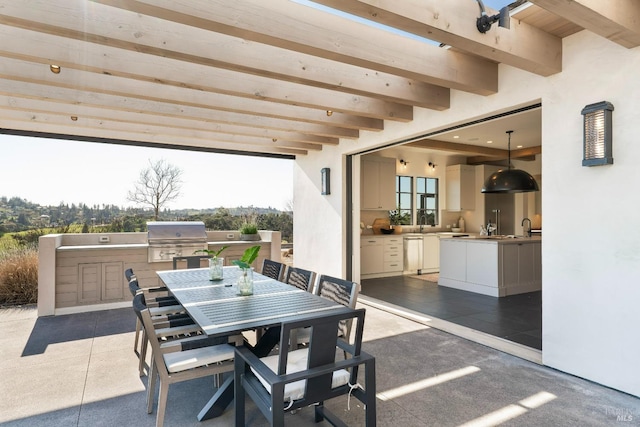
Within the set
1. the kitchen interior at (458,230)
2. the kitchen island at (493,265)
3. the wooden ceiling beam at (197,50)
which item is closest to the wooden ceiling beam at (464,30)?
the kitchen interior at (458,230)

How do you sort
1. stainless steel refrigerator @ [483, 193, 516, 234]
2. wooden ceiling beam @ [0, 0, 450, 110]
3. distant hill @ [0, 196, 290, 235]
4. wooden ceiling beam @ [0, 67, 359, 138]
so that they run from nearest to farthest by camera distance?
wooden ceiling beam @ [0, 0, 450, 110], wooden ceiling beam @ [0, 67, 359, 138], distant hill @ [0, 196, 290, 235], stainless steel refrigerator @ [483, 193, 516, 234]

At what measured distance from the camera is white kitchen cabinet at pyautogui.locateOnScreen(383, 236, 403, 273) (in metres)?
7.59

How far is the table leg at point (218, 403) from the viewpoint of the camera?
227 centimetres

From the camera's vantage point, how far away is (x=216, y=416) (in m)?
2.31

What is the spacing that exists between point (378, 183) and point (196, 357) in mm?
5901

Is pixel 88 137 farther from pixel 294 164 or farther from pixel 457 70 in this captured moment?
pixel 457 70

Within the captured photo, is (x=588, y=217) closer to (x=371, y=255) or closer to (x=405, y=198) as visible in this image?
(x=371, y=255)

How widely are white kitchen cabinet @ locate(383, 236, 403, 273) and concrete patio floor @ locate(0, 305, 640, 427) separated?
3.73 metres

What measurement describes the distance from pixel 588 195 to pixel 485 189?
11.8 feet

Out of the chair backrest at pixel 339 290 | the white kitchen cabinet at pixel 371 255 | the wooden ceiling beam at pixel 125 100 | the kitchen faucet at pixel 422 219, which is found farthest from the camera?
the kitchen faucet at pixel 422 219

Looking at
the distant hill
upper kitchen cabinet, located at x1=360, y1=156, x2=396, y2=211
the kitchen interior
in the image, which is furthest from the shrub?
upper kitchen cabinet, located at x1=360, y1=156, x2=396, y2=211

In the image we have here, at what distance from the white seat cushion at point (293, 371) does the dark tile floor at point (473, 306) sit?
8.07 feet

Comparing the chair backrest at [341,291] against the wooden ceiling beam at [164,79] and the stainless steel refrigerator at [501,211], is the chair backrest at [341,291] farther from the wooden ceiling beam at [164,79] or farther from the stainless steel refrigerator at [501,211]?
the stainless steel refrigerator at [501,211]

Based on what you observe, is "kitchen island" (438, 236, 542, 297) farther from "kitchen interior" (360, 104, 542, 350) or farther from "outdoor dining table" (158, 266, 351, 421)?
"outdoor dining table" (158, 266, 351, 421)
